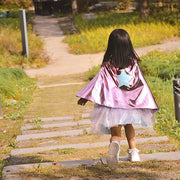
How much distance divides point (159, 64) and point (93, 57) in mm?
5240

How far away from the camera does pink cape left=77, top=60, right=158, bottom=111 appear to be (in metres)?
3.70

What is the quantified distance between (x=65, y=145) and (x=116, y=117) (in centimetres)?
142

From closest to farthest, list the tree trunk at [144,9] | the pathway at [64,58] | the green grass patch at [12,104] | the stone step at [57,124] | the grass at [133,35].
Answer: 1. the green grass patch at [12,104]
2. the stone step at [57,124]
3. the pathway at [64,58]
4. the grass at [133,35]
5. the tree trunk at [144,9]

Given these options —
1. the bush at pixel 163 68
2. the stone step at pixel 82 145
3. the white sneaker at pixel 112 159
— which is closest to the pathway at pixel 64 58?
the bush at pixel 163 68

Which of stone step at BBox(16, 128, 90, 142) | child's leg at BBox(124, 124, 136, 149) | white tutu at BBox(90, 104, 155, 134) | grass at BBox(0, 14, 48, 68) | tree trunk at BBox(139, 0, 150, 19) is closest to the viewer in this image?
white tutu at BBox(90, 104, 155, 134)

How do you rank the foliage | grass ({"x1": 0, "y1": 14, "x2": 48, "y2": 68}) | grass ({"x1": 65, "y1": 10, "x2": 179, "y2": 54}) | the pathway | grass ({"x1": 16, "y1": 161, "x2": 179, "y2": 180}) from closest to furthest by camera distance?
grass ({"x1": 16, "y1": 161, "x2": 179, "y2": 180}) → the foliage → the pathway → grass ({"x1": 0, "y1": 14, "x2": 48, "y2": 68}) → grass ({"x1": 65, "y1": 10, "x2": 179, "y2": 54})

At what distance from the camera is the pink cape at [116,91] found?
12.1 feet

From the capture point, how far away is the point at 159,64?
31.3 ft

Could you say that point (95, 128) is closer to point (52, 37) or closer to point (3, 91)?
point (3, 91)

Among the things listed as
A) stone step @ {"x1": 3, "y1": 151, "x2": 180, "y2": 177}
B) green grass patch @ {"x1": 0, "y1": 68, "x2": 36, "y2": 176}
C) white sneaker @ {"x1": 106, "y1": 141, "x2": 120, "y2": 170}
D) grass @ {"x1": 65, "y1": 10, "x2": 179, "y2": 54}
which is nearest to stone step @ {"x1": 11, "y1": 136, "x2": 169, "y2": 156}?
green grass patch @ {"x1": 0, "y1": 68, "x2": 36, "y2": 176}

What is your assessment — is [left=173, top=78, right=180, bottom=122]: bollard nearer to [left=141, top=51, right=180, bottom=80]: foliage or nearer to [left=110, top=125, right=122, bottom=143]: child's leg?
[left=110, top=125, right=122, bottom=143]: child's leg

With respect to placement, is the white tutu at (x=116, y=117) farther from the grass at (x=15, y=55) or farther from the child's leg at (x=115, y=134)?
the grass at (x=15, y=55)

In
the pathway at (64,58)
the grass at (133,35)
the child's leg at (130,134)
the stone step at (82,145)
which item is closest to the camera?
the child's leg at (130,134)

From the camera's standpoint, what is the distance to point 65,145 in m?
4.90
